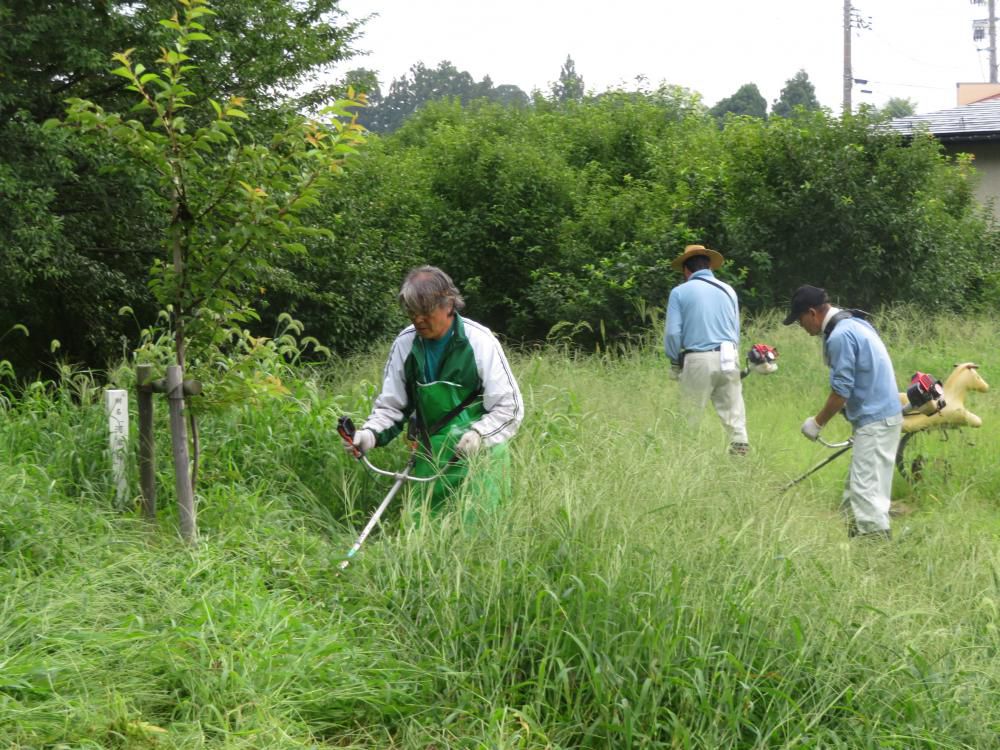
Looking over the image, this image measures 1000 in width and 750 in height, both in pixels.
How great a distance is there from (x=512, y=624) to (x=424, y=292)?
5.71ft

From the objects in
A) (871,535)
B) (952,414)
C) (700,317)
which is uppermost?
(700,317)

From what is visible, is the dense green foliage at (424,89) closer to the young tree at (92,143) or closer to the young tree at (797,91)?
the young tree at (797,91)

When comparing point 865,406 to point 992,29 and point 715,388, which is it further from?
point 992,29

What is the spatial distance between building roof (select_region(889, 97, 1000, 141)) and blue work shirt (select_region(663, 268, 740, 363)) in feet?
45.0

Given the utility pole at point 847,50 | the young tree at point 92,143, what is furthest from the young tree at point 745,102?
the young tree at point 92,143

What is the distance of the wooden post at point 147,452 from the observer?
5.59 meters

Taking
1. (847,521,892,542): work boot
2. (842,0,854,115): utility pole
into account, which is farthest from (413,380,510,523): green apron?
(842,0,854,115): utility pole

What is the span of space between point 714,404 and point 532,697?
560cm

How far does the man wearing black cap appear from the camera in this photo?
692 cm

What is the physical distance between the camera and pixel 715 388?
9258 millimetres

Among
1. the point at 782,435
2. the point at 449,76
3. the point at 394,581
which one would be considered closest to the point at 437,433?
the point at 394,581

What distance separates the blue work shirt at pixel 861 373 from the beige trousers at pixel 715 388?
6.23 feet

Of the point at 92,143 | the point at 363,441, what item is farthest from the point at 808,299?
the point at 92,143

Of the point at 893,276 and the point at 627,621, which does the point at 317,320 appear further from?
the point at 627,621
